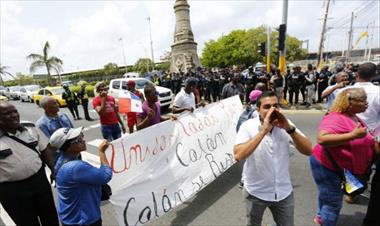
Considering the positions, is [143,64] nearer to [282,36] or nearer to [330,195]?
[282,36]

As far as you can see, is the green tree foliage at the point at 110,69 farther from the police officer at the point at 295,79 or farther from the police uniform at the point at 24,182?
the police uniform at the point at 24,182

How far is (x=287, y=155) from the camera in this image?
243cm

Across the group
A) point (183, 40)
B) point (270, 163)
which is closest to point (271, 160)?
point (270, 163)

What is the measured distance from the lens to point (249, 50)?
5425 centimetres

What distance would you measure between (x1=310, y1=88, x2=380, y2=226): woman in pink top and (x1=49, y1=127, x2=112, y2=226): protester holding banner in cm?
209

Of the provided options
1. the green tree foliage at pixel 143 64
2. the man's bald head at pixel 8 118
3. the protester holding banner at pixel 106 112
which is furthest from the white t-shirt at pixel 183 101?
the green tree foliage at pixel 143 64

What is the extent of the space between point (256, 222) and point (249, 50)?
54577 mm

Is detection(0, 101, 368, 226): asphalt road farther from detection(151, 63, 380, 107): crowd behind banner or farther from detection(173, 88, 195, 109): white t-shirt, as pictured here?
detection(151, 63, 380, 107): crowd behind banner

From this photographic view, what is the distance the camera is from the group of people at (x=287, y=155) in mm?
2338

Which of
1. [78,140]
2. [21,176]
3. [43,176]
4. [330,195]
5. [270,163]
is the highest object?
[78,140]

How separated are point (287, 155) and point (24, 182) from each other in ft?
8.34

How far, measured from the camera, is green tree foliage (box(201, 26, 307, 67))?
53844 mm

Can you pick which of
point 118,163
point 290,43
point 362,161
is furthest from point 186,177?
point 290,43

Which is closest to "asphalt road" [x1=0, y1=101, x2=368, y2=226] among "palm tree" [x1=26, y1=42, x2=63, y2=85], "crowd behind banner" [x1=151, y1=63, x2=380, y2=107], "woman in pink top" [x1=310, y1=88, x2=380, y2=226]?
"woman in pink top" [x1=310, y1=88, x2=380, y2=226]
